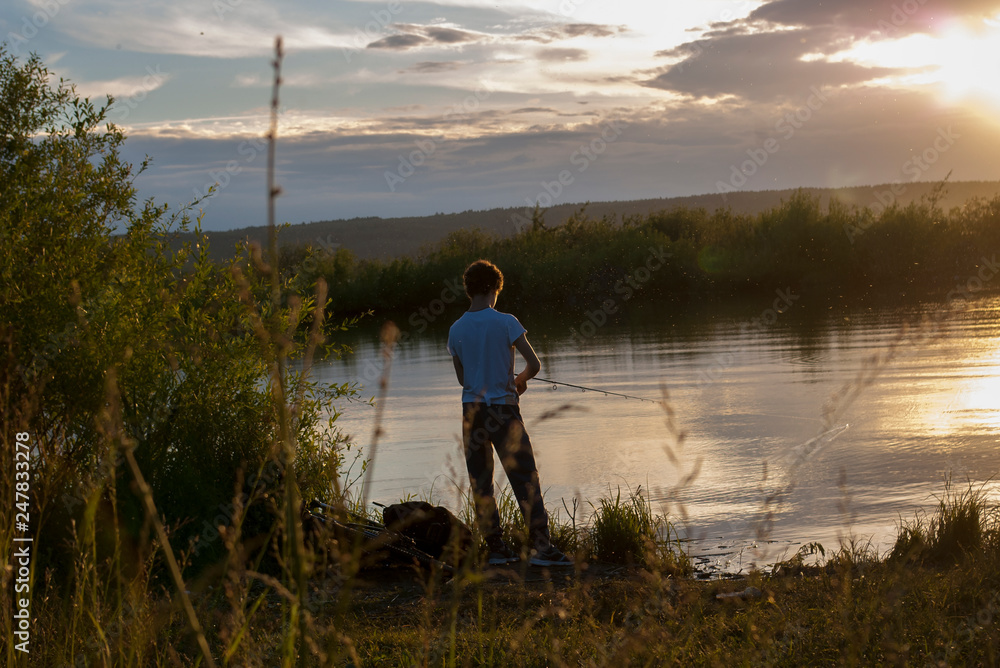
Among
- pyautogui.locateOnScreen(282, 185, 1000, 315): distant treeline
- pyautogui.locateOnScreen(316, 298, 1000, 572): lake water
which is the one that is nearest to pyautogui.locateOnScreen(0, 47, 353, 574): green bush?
pyautogui.locateOnScreen(316, 298, 1000, 572): lake water

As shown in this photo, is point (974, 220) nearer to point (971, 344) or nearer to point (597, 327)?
point (597, 327)

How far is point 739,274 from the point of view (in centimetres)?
4609

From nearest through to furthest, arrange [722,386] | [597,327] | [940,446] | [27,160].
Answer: [27,160], [940,446], [722,386], [597,327]

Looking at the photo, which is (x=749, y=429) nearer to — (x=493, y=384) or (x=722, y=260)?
(x=493, y=384)

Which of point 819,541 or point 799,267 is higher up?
point 799,267

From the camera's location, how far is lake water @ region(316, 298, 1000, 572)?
7.79m

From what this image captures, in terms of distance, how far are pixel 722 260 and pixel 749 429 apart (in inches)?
1360

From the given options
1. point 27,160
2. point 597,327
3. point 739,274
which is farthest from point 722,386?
point 739,274

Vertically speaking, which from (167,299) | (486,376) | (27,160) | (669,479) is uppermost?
(27,160)

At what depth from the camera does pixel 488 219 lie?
457 feet

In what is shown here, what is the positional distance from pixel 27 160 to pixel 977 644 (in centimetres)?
792

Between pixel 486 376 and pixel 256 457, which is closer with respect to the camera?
pixel 486 376

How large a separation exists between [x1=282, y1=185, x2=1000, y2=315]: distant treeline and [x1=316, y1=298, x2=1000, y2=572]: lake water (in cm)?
1850

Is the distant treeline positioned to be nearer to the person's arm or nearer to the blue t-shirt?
the blue t-shirt
